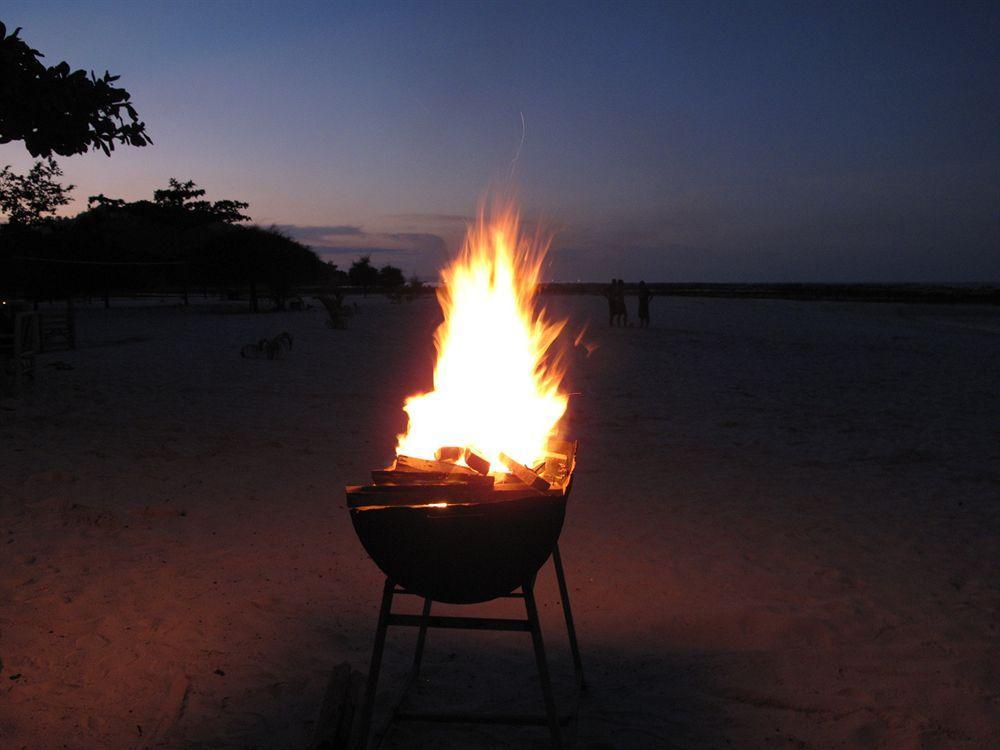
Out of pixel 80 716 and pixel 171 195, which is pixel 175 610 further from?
pixel 171 195

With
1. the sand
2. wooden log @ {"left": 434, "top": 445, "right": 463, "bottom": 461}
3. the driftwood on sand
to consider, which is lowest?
the sand

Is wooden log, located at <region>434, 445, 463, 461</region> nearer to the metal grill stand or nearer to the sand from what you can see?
the metal grill stand

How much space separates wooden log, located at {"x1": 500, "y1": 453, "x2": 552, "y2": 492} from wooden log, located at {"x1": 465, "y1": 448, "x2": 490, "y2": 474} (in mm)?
116

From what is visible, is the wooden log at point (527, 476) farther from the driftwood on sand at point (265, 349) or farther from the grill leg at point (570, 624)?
the driftwood on sand at point (265, 349)

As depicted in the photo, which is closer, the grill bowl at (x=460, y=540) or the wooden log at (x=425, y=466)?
the grill bowl at (x=460, y=540)

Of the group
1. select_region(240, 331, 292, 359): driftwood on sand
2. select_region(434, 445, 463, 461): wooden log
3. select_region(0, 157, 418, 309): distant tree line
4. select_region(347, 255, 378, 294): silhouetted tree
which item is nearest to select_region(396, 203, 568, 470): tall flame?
select_region(434, 445, 463, 461): wooden log

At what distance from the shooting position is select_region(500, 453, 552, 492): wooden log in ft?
9.57

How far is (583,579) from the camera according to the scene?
4895 millimetres

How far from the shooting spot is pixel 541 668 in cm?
276

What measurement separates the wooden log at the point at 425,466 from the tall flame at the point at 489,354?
712mm

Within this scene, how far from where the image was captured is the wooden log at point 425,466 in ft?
10.8

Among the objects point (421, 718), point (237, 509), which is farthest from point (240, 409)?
point (421, 718)

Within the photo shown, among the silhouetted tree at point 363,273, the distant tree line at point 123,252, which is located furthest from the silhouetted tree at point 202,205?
the silhouetted tree at point 363,273

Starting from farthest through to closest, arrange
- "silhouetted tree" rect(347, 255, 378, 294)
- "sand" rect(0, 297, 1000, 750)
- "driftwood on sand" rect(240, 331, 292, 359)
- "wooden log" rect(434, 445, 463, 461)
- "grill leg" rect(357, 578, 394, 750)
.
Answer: "silhouetted tree" rect(347, 255, 378, 294), "driftwood on sand" rect(240, 331, 292, 359), "wooden log" rect(434, 445, 463, 461), "sand" rect(0, 297, 1000, 750), "grill leg" rect(357, 578, 394, 750)
